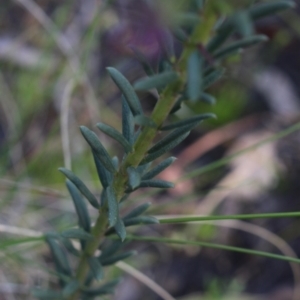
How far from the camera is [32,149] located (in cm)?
162

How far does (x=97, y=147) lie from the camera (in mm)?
517

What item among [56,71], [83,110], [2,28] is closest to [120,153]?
[83,110]

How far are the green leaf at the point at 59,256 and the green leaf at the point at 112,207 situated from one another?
192 mm

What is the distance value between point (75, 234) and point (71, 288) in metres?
0.12

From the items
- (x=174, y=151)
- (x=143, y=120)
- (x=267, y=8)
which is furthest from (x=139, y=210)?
(x=174, y=151)

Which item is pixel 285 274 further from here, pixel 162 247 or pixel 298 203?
pixel 162 247

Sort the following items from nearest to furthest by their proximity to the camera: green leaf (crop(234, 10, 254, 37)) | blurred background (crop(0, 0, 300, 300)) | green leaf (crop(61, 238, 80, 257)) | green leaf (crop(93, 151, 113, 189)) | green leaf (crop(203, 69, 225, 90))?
green leaf (crop(234, 10, 254, 37)) < green leaf (crop(203, 69, 225, 90)) < green leaf (crop(93, 151, 113, 189)) < green leaf (crop(61, 238, 80, 257)) < blurred background (crop(0, 0, 300, 300))

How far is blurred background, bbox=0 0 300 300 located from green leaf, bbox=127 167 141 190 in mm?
720

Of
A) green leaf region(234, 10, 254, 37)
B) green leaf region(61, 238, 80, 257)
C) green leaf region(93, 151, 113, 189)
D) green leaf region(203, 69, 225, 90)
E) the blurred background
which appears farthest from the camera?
the blurred background

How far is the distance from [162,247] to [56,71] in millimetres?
690

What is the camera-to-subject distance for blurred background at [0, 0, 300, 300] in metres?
1.41

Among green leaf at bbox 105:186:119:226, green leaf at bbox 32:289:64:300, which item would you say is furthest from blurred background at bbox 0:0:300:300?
green leaf at bbox 105:186:119:226

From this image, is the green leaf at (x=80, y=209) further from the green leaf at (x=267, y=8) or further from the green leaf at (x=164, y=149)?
the green leaf at (x=267, y=8)

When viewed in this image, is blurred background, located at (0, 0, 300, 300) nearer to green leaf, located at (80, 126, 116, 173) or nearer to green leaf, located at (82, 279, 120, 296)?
green leaf, located at (82, 279, 120, 296)
